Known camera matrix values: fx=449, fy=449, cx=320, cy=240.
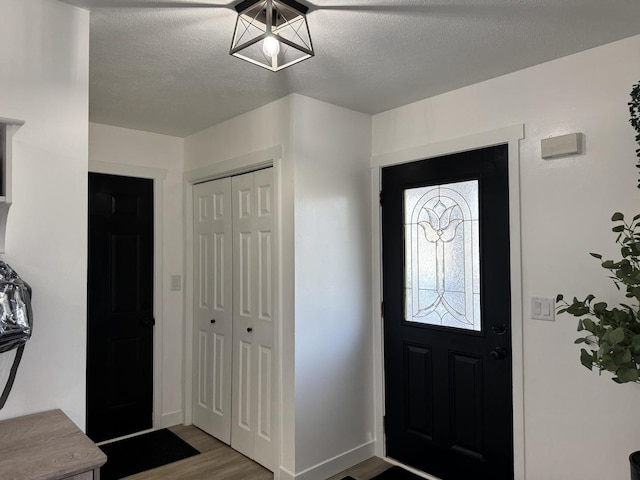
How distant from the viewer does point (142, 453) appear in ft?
10.4

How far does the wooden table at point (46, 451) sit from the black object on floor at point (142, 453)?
1578 mm

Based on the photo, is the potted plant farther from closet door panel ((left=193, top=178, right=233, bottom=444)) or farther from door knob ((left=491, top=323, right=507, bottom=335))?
closet door panel ((left=193, top=178, right=233, bottom=444))

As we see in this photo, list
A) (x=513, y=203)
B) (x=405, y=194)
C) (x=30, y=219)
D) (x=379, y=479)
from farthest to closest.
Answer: (x=405, y=194) < (x=379, y=479) < (x=513, y=203) < (x=30, y=219)

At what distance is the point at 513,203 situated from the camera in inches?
97.0

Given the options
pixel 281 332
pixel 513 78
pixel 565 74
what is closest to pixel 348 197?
pixel 281 332

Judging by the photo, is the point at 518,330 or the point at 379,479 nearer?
the point at 518,330

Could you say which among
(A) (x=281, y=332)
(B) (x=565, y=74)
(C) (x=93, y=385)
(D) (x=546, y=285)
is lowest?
(C) (x=93, y=385)

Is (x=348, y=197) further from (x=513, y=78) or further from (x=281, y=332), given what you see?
(x=513, y=78)

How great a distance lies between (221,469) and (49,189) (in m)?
2.17

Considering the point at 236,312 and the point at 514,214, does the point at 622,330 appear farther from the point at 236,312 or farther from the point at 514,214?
the point at 236,312

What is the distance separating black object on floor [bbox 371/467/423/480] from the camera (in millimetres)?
2826

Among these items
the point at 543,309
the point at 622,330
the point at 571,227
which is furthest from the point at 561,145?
the point at 622,330

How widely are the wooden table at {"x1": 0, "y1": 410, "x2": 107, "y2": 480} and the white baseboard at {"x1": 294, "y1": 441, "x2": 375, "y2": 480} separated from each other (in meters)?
1.60

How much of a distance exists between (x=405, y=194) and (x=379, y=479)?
1830mm
